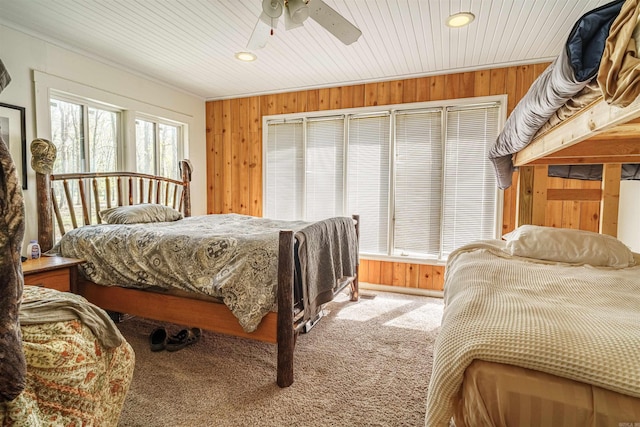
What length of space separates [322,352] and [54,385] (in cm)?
164

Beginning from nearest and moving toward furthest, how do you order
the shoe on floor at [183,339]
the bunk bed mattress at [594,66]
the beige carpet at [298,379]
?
the bunk bed mattress at [594,66] → the beige carpet at [298,379] → the shoe on floor at [183,339]

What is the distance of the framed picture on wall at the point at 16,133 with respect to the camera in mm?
2453

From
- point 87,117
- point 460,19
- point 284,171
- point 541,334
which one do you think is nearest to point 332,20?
point 460,19

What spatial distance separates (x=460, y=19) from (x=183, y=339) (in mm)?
3128

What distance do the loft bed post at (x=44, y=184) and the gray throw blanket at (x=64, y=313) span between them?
5.59 ft

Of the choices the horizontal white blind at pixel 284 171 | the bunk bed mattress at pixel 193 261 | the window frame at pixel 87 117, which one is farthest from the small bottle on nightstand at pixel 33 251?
the horizontal white blind at pixel 284 171

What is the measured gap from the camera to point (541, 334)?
2.72 ft

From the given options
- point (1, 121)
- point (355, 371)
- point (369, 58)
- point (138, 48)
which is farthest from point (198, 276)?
point (369, 58)

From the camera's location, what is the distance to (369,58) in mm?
3062

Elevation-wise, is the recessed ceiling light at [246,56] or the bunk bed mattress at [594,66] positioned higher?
the recessed ceiling light at [246,56]

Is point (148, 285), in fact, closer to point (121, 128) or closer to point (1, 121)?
point (1, 121)

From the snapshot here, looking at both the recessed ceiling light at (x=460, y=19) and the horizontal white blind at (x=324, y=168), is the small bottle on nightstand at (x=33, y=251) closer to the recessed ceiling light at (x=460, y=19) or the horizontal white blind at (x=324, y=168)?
the horizontal white blind at (x=324, y=168)

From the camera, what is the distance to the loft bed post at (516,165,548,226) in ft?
8.67

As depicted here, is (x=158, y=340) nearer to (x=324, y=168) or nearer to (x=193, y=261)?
(x=193, y=261)
